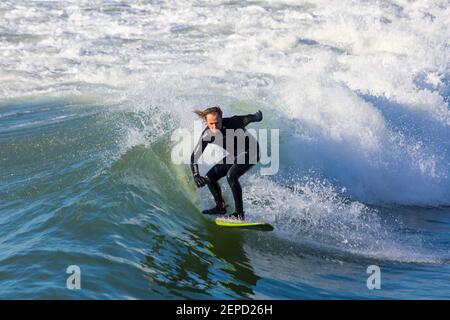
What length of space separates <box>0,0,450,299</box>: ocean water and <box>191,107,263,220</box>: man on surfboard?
2.04 ft

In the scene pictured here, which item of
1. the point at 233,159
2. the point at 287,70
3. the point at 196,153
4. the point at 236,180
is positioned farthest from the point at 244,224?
the point at 287,70

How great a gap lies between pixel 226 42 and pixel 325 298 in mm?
14546

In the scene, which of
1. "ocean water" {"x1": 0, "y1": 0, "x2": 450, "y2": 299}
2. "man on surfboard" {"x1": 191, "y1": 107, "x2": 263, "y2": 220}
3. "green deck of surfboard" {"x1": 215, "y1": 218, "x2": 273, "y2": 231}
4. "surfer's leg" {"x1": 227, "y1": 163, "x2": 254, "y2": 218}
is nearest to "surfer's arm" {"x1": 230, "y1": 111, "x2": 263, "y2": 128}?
"man on surfboard" {"x1": 191, "y1": 107, "x2": 263, "y2": 220}

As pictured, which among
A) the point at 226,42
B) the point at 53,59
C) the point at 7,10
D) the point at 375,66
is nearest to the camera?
the point at 375,66

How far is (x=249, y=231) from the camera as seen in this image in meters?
9.03

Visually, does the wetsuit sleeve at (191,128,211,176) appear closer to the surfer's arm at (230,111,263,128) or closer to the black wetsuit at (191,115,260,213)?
the black wetsuit at (191,115,260,213)

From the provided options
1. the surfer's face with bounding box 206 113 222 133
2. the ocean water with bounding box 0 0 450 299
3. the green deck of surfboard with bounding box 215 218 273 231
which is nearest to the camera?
the ocean water with bounding box 0 0 450 299

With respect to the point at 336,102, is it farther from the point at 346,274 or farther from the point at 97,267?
the point at 97,267

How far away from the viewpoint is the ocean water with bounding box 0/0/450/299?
7699 mm

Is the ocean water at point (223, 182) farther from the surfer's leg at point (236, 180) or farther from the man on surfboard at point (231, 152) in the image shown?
the man on surfboard at point (231, 152)

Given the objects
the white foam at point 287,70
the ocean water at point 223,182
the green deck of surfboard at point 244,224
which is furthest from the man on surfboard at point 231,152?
the white foam at point 287,70

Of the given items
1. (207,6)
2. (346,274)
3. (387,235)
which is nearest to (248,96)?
(387,235)

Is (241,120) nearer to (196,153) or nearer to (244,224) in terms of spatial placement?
(196,153)

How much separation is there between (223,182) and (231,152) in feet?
6.91
